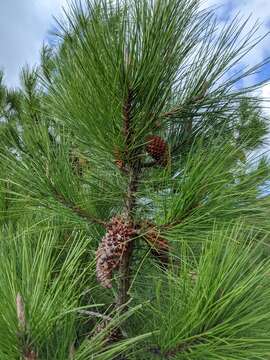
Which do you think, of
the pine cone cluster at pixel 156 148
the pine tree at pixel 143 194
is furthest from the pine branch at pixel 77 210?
the pine cone cluster at pixel 156 148

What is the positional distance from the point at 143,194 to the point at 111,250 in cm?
13

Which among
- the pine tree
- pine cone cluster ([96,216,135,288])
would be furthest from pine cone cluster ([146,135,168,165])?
pine cone cluster ([96,216,135,288])

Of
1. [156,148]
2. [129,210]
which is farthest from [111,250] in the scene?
[156,148]

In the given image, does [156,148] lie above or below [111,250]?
above

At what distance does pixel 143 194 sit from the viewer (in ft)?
3.03

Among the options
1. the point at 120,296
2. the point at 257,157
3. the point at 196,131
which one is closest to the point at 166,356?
the point at 120,296

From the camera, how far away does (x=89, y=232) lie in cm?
103

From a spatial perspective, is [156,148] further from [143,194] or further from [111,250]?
[111,250]

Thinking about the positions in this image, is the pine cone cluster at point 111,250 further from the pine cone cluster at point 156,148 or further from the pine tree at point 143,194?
the pine cone cluster at point 156,148

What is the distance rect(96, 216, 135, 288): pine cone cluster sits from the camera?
2.81ft

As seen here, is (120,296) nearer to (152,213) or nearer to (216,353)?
(152,213)

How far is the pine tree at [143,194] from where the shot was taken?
2.25ft

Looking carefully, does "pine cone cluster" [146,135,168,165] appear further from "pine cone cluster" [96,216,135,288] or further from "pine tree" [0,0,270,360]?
"pine cone cluster" [96,216,135,288]

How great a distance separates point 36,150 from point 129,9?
12.1 inches
